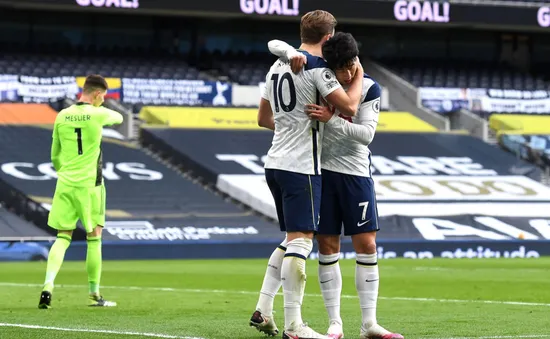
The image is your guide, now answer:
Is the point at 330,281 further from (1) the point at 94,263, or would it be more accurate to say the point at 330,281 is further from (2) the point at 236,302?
(2) the point at 236,302

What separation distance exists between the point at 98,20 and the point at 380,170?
11.8m

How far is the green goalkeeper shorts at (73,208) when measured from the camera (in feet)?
38.2

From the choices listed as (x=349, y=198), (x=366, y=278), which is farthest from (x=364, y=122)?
(x=366, y=278)

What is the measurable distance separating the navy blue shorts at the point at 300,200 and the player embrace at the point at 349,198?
0.74 ft

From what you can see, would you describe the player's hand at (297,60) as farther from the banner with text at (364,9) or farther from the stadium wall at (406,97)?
the stadium wall at (406,97)

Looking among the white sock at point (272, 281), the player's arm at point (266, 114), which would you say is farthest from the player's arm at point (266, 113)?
the white sock at point (272, 281)

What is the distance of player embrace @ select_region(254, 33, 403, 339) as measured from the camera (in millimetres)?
7973

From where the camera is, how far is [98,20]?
40438 millimetres

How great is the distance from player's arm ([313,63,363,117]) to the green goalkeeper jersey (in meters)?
4.41

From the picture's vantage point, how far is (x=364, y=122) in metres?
8.09

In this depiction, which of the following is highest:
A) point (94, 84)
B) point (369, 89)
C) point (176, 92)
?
point (369, 89)

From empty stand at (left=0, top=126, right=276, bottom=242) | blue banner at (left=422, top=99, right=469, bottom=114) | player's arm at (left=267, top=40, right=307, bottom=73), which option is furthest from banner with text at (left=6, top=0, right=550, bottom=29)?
player's arm at (left=267, top=40, right=307, bottom=73)

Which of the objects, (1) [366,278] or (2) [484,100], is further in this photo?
(2) [484,100]

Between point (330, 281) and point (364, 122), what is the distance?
1.09m
